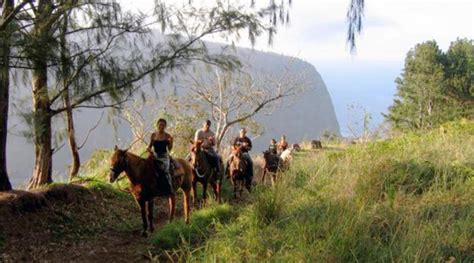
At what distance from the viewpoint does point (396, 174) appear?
6141mm

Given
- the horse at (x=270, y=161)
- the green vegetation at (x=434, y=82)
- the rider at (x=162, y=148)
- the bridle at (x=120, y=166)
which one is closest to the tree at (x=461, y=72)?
the green vegetation at (x=434, y=82)

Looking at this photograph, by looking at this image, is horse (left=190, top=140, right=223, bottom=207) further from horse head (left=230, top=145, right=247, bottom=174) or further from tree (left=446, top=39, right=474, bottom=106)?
tree (left=446, top=39, right=474, bottom=106)

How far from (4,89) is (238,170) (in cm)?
556

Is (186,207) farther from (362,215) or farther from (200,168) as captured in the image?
(362,215)

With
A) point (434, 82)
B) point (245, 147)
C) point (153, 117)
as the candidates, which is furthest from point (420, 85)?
point (245, 147)

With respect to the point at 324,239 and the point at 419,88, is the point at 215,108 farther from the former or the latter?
the point at 419,88

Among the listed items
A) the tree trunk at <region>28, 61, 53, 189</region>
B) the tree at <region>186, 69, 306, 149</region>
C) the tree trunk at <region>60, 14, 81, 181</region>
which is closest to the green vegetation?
the tree at <region>186, 69, 306, 149</region>

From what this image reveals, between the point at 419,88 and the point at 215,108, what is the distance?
74.0 ft

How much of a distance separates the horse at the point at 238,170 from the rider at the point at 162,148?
10.3ft

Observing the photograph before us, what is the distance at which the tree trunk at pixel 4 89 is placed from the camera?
4809mm

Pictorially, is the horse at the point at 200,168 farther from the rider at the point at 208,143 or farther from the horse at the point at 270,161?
the horse at the point at 270,161

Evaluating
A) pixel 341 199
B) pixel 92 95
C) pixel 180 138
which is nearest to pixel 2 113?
pixel 92 95

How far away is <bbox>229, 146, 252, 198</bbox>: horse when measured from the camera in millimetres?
10891

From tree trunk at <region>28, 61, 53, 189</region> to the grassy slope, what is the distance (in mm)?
2254
